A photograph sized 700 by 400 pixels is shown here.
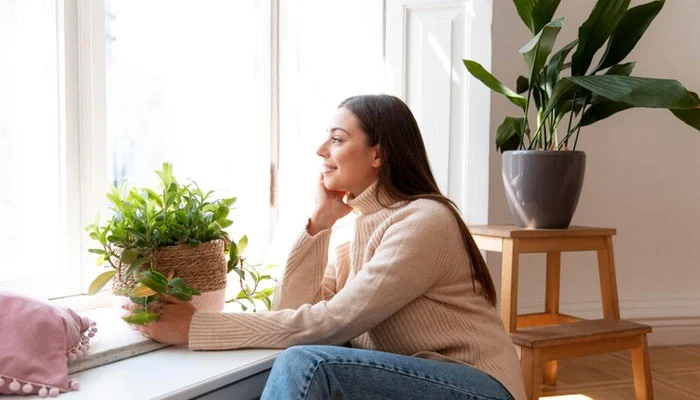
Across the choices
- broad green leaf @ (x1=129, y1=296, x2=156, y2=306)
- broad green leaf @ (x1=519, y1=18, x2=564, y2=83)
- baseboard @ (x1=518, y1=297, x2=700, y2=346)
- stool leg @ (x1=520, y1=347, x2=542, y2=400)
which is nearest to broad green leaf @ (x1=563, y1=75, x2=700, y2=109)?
broad green leaf @ (x1=519, y1=18, x2=564, y2=83)

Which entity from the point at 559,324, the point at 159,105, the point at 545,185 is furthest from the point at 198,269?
the point at 559,324

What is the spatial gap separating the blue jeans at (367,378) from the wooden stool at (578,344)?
28.0 inches

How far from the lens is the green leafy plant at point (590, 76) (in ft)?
6.57

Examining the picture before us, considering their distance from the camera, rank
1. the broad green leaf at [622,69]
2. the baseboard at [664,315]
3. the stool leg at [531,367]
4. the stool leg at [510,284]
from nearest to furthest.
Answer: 1. the stool leg at [531,367]
2. the stool leg at [510,284]
3. the broad green leaf at [622,69]
4. the baseboard at [664,315]

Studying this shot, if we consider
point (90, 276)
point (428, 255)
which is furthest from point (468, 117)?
point (90, 276)

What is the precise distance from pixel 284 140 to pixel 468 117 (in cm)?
71

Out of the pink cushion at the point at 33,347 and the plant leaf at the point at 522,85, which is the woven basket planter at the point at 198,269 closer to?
the pink cushion at the point at 33,347

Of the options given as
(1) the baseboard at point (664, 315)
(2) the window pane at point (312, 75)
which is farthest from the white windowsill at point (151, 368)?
(1) the baseboard at point (664, 315)

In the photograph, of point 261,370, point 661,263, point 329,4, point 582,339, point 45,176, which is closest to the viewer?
point 261,370

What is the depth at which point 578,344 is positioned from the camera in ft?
7.05

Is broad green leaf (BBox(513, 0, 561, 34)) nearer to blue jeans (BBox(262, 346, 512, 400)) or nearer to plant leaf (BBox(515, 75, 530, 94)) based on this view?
plant leaf (BBox(515, 75, 530, 94))

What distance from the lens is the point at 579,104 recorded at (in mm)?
2309

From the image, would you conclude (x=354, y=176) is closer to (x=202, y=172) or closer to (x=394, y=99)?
(x=394, y=99)

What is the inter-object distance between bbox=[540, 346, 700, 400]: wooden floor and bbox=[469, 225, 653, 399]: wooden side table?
0.94 feet
